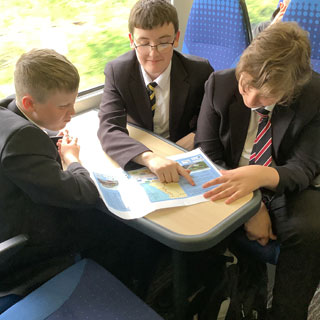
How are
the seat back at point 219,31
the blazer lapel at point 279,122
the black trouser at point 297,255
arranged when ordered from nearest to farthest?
the black trouser at point 297,255, the blazer lapel at point 279,122, the seat back at point 219,31

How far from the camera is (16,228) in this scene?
45.5 inches

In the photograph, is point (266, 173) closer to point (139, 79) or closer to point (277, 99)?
point (277, 99)

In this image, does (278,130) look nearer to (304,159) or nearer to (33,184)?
(304,159)

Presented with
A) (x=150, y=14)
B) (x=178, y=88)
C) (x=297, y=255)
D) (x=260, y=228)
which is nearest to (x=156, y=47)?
(x=150, y=14)

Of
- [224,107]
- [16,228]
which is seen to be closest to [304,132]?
[224,107]

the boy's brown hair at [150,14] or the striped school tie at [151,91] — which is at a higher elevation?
the boy's brown hair at [150,14]

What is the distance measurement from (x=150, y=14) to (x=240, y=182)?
0.80 m

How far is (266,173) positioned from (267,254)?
0.31 m

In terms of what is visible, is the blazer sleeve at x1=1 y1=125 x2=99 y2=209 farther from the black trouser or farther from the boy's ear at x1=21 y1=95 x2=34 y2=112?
the black trouser

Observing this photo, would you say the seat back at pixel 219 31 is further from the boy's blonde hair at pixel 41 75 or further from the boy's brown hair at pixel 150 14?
the boy's blonde hair at pixel 41 75

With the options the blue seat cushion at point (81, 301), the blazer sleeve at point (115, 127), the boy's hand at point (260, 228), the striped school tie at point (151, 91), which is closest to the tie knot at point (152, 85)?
the striped school tie at point (151, 91)

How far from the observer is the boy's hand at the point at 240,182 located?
112cm

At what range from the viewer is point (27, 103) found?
1164 mm

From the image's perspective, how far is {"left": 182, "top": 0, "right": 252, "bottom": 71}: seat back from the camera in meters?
1.76
